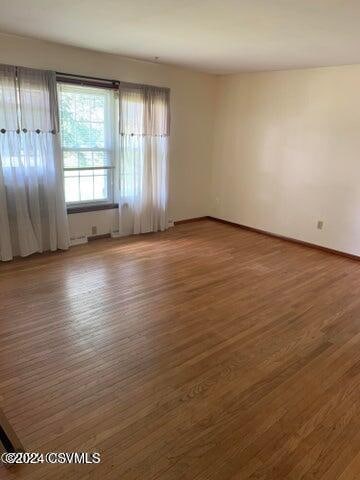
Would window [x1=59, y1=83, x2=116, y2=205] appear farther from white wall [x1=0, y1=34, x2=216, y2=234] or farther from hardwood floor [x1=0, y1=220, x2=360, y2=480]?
hardwood floor [x1=0, y1=220, x2=360, y2=480]

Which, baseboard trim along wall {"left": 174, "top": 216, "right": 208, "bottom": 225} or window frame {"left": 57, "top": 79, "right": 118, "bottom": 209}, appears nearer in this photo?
window frame {"left": 57, "top": 79, "right": 118, "bottom": 209}

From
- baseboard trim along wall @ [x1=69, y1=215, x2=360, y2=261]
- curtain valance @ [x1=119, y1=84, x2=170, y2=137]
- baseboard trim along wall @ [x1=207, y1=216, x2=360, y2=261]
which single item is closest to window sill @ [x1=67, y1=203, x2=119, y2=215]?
baseboard trim along wall @ [x1=69, y1=215, x2=360, y2=261]

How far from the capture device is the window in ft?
13.3

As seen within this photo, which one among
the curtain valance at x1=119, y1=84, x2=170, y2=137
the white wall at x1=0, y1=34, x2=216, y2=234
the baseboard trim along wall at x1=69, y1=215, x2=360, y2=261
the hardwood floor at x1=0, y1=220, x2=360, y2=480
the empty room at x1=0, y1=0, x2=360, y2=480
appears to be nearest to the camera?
the hardwood floor at x1=0, y1=220, x2=360, y2=480

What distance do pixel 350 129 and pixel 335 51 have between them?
43.2 inches

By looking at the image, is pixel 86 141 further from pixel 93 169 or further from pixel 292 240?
pixel 292 240

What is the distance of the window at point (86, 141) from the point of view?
404cm

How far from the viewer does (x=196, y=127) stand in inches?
213

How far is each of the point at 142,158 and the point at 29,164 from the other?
1.53 m

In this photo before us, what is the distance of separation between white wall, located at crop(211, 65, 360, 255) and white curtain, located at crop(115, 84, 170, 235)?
122 centimetres

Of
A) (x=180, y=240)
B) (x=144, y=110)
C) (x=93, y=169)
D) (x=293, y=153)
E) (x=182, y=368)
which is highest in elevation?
(x=144, y=110)

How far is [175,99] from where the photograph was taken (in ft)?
16.3

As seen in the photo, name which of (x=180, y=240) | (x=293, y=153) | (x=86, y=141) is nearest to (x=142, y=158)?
(x=86, y=141)

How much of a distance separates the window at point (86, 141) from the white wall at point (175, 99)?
25 cm
